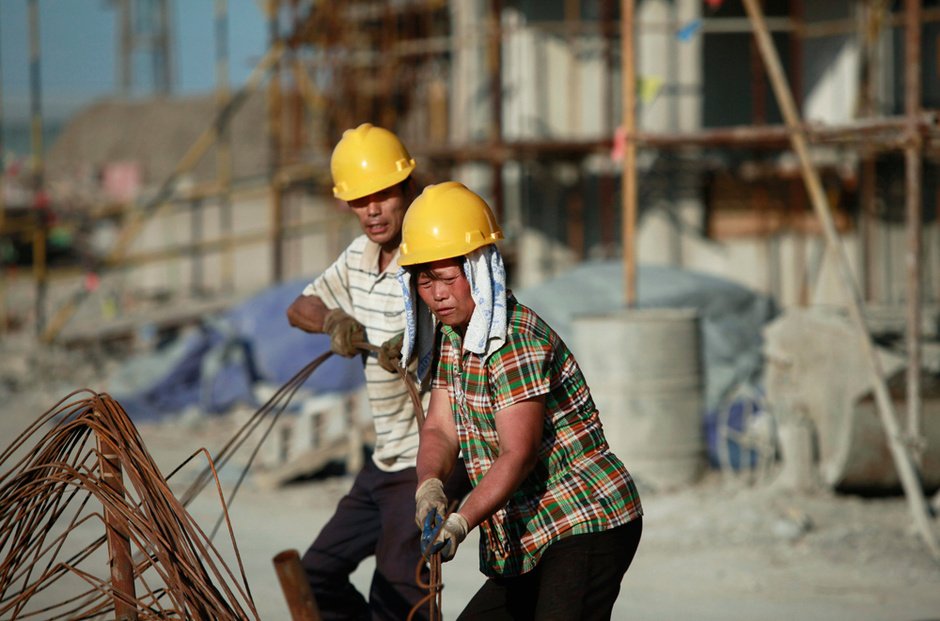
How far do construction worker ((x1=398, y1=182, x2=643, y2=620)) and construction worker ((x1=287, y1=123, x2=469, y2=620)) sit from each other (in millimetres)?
795

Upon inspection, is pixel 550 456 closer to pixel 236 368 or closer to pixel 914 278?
pixel 914 278

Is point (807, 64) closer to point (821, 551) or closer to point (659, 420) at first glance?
point (659, 420)

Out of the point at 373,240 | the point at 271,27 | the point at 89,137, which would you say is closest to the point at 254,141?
the point at 89,137

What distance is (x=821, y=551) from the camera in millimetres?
7348

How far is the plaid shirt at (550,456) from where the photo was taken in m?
3.18

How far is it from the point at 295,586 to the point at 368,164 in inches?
69.7

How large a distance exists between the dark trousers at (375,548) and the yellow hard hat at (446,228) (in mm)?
1058

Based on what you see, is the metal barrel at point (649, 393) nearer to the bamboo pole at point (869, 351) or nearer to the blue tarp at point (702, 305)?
the blue tarp at point (702, 305)

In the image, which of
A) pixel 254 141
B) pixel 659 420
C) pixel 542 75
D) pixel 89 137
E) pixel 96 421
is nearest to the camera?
pixel 96 421

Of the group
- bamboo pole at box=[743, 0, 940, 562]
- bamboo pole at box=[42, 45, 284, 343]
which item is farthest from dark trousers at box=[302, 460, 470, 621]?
bamboo pole at box=[42, 45, 284, 343]

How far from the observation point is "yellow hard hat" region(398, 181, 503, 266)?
3.21 meters

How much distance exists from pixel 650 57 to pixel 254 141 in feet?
114

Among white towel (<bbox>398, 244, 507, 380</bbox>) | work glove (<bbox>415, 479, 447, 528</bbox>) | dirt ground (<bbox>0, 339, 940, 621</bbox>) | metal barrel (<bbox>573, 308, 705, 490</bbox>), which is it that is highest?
white towel (<bbox>398, 244, 507, 380</bbox>)

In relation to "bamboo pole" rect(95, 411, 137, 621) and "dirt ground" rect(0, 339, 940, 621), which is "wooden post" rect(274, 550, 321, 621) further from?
"dirt ground" rect(0, 339, 940, 621)
